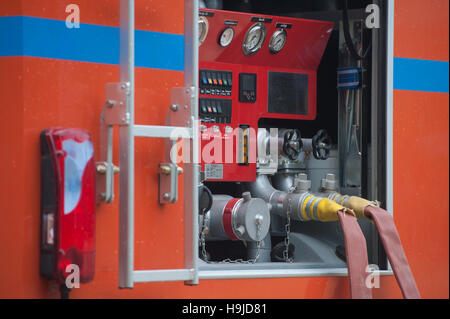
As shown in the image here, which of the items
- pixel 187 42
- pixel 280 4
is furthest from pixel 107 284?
pixel 280 4

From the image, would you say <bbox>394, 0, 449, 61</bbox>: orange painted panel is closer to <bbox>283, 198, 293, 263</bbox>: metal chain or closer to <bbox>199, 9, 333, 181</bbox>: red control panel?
<bbox>199, 9, 333, 181</bbox>: red control panel

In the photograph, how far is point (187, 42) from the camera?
3.31 meters

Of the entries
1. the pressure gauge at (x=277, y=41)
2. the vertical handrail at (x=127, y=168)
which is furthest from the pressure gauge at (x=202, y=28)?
the vertical handrail at (x=127, y=168)

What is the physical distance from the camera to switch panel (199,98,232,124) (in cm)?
424

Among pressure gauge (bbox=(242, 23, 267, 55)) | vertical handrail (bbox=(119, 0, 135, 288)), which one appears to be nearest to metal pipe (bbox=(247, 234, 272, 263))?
pressure gauge (bbox=(242, 23, 267, 55))

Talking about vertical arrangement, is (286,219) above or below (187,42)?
below

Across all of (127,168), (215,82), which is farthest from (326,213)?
(127,168)

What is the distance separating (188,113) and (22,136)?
61 cm

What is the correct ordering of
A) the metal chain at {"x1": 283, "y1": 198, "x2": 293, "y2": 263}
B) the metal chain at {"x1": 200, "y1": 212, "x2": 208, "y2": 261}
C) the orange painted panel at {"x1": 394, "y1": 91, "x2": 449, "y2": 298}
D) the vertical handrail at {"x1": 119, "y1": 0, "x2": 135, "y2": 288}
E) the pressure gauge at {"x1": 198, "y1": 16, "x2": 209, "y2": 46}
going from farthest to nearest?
the metal chain at {"x1": 283, "y1": 198, "x2": 293, "y2": 263} → the pressure gauge at {"x1": 198, "y1": 16, "x2": 209, "y2": 46} → the metal chain at {"x1": 200, "y1": 212, "x2": 208, "y2": 261} → the orange painted panel at {"x1": 394, "y1": 91, "x2": 449, "y2": 298} → the vertical handrail at {"x1": 119, "y1": 0, "x2": 135, "y2": 288}

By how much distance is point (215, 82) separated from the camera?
429cm

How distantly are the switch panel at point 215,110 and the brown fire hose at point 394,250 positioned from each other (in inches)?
35.6

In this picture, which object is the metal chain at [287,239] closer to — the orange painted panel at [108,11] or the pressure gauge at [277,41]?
the pressure gauge at [277,41]

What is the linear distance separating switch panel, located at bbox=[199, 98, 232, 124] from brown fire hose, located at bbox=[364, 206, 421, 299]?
90 centimetres
